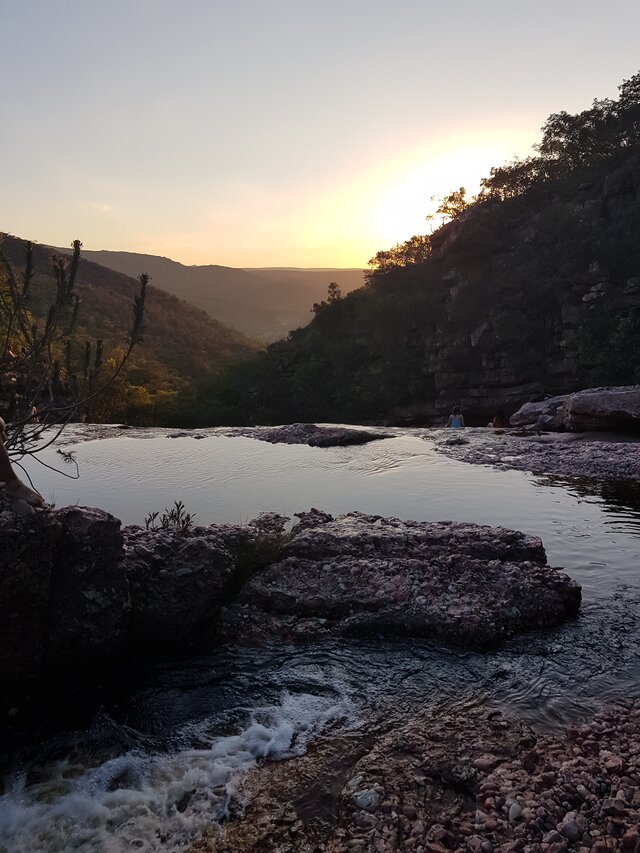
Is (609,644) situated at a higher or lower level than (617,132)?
lower

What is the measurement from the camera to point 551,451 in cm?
2116

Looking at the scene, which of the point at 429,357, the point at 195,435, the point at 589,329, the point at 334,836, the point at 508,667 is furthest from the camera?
the point at 429,357

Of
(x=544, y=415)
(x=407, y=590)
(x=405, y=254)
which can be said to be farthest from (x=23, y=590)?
(x=405, y=254)

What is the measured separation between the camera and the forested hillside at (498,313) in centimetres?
4238

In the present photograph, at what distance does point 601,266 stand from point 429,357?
15566mm

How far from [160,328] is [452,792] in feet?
325

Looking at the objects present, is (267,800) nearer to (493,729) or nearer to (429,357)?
(493,729)

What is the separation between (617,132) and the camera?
56812 mm

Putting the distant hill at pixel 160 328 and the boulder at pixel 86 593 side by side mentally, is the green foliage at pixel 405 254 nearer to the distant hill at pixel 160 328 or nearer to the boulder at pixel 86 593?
the distant hill at pixel 160 328

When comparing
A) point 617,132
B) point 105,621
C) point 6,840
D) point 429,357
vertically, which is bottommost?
point 6,840

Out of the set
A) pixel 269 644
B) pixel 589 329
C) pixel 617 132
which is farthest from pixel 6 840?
pixel 617 132

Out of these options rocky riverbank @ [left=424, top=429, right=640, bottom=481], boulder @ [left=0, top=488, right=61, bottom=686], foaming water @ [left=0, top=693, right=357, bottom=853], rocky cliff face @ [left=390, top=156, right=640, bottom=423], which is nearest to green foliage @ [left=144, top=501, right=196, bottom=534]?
boulder @ [left=0, top=488, right=61, bottom=686]

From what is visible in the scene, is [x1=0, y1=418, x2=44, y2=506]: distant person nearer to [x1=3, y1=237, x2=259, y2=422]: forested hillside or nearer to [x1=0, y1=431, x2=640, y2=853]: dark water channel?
[x1=0, y1=431, x2=640, y2=853]: dark water channel

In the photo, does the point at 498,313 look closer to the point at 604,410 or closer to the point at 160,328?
the point at 604,410
